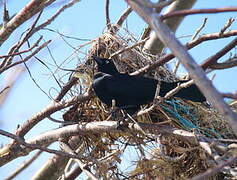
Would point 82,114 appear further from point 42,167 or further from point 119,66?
point 42,167

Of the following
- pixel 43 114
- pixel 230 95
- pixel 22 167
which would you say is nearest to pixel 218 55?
pixel 230 95

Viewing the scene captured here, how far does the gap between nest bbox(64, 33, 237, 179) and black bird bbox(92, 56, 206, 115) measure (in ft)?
0.25

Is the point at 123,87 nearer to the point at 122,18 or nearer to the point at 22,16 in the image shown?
the point at 122,18

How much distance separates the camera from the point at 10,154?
8.79ft

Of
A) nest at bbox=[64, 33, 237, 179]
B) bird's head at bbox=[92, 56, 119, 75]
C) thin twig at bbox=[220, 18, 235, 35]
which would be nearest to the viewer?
thin twig at bbox=[220, 18, 235, 35]

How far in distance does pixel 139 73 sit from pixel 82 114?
430 mm

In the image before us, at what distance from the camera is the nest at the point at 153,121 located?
257cm

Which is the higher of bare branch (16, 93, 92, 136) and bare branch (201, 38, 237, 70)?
bare branch (16, 93, 92, 136)

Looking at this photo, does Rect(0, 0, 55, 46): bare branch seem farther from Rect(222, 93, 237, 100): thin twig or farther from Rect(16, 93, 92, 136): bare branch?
Rect(222, 93, 237, 100): thin twig

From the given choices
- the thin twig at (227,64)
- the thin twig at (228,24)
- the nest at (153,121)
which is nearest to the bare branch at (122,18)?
the nest at (153,121)

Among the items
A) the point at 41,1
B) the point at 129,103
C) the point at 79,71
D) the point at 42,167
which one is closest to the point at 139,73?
the point at 129,103

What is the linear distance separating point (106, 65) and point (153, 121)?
399 millimetres

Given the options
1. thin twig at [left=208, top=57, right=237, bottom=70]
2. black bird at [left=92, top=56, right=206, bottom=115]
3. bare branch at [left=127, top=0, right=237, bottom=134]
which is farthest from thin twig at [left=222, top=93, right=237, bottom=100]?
black bird at [left=92, top=56, right=206, bottom=115]

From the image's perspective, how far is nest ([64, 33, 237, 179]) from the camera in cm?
257
